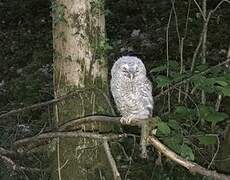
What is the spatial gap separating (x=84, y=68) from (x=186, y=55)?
3496 millimetres

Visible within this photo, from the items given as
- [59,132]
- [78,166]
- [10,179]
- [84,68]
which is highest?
[84,68]

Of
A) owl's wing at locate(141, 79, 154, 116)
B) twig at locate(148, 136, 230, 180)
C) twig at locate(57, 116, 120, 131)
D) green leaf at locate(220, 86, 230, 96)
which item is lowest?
twig at locate(148, 136, 230, 180)

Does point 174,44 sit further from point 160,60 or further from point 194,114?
point 194,114

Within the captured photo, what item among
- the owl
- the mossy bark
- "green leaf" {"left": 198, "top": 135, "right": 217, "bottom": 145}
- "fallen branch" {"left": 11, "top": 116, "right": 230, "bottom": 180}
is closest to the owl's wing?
the owl

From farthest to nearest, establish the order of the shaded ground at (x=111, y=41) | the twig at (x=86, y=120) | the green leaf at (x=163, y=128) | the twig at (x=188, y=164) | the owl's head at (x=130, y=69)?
the shaded ground at (x=111, y=41) → the owl's head at (x=130, y=69) → the twig at (x=86, y=120) → the green leaf at (x=163, y=128) → the twig at (x=188, y=164)

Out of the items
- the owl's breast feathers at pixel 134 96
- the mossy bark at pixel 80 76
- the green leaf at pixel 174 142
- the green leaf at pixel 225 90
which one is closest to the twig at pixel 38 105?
the mossy bark at pixel 80 76

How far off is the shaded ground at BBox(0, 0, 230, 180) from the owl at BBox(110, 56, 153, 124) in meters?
1.38

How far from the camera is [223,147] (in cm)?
402

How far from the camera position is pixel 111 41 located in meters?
5.66

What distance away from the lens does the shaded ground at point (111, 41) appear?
591 cm

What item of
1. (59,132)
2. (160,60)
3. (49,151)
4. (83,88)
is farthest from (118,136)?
(160,60)

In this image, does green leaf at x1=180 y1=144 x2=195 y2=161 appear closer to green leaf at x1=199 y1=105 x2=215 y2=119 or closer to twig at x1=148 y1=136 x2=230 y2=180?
twig at x1=148 y1=136 x2=230 y2=180

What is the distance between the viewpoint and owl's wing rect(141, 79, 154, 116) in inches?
121

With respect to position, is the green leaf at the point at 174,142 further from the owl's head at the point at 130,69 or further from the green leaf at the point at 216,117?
the owl's head at the point at 130,69
